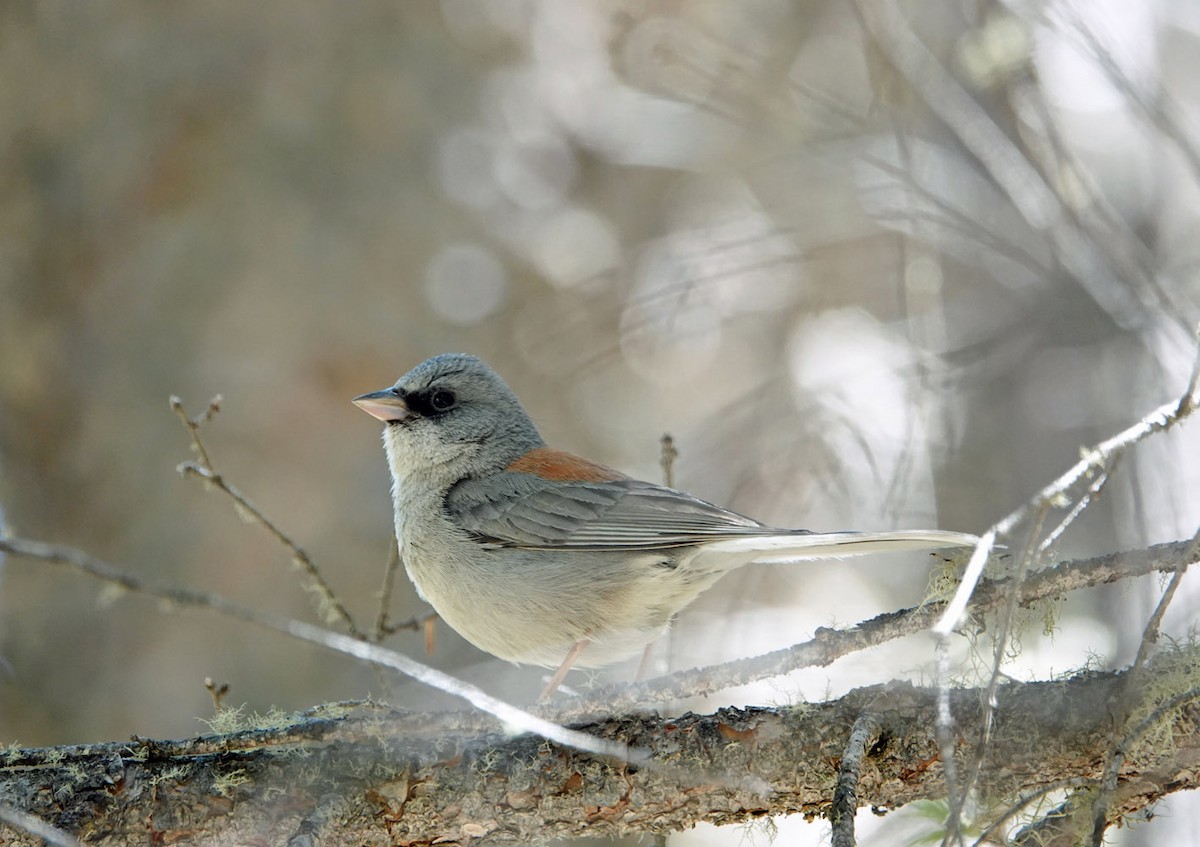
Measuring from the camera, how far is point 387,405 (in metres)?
4.37

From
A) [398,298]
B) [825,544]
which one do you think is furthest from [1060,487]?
[398,298]

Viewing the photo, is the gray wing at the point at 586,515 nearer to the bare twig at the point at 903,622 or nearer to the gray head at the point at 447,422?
the gray head at the point at 447,422

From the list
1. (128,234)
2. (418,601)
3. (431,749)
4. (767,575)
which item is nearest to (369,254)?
(128,234)

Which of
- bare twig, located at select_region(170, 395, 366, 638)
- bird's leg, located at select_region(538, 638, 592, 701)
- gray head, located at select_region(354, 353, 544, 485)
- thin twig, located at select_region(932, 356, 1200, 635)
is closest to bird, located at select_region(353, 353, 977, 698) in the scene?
bird's leg, located at select_region(538, 638, 592, 701)

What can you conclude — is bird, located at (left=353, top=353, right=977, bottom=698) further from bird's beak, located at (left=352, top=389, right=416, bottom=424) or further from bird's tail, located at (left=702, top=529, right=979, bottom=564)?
bird's beak, located at (left=352, top=389, right=416, bottom=424)

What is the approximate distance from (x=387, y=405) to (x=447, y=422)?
0.28m

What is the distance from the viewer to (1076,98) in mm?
5902

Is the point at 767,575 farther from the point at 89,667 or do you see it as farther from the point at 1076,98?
the point at 89,667

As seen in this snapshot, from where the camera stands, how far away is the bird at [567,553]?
3576mm

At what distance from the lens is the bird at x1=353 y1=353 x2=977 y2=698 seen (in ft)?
11.7

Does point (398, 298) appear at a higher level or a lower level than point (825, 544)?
higher

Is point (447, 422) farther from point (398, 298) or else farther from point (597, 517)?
point (398, 298)

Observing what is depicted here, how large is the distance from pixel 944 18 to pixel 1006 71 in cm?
357

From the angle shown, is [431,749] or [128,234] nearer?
[431,749]
